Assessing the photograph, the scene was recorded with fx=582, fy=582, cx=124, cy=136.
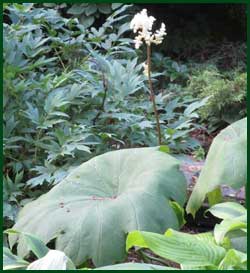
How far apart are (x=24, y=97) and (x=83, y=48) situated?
0.78m

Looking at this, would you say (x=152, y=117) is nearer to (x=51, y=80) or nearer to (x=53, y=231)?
(x=51, y=80)

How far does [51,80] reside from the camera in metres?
2.91

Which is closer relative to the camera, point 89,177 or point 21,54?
point 89,177

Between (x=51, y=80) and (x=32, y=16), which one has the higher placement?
(x=32, y=16)

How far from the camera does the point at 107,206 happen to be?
6.05ft

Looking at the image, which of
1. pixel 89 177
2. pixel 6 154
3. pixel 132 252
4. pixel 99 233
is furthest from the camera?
pixel 6 154

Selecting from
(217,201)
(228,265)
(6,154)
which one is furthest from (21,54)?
(228,265)

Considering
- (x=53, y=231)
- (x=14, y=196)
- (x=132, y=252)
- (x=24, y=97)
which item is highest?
(x=24, y=97)

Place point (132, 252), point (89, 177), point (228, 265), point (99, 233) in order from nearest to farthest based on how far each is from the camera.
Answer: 1. point (228, 265)
2. point (99, 233)
3. point (89, 177)
4. point (132, 252)

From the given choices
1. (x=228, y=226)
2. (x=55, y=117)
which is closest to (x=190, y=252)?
(x=228, y=226)

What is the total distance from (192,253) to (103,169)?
863mm

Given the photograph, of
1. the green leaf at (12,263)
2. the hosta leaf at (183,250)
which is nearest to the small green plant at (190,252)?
the hosta leaf at (183,250)

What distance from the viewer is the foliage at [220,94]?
4.74 metres

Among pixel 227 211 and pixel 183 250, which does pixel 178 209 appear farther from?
pixel 183 250
